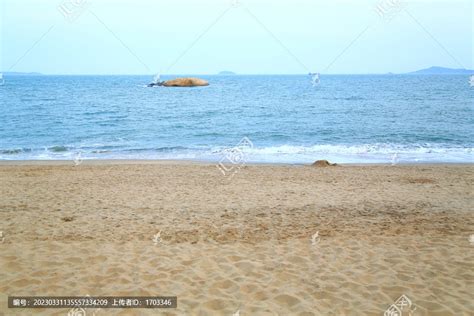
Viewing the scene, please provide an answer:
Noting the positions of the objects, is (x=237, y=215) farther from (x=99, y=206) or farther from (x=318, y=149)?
(x=318, y=149)

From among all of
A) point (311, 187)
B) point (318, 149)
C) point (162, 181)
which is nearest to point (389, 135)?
point (318, 149)

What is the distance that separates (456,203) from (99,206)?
8.93 metres

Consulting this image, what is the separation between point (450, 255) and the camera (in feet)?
19.9
